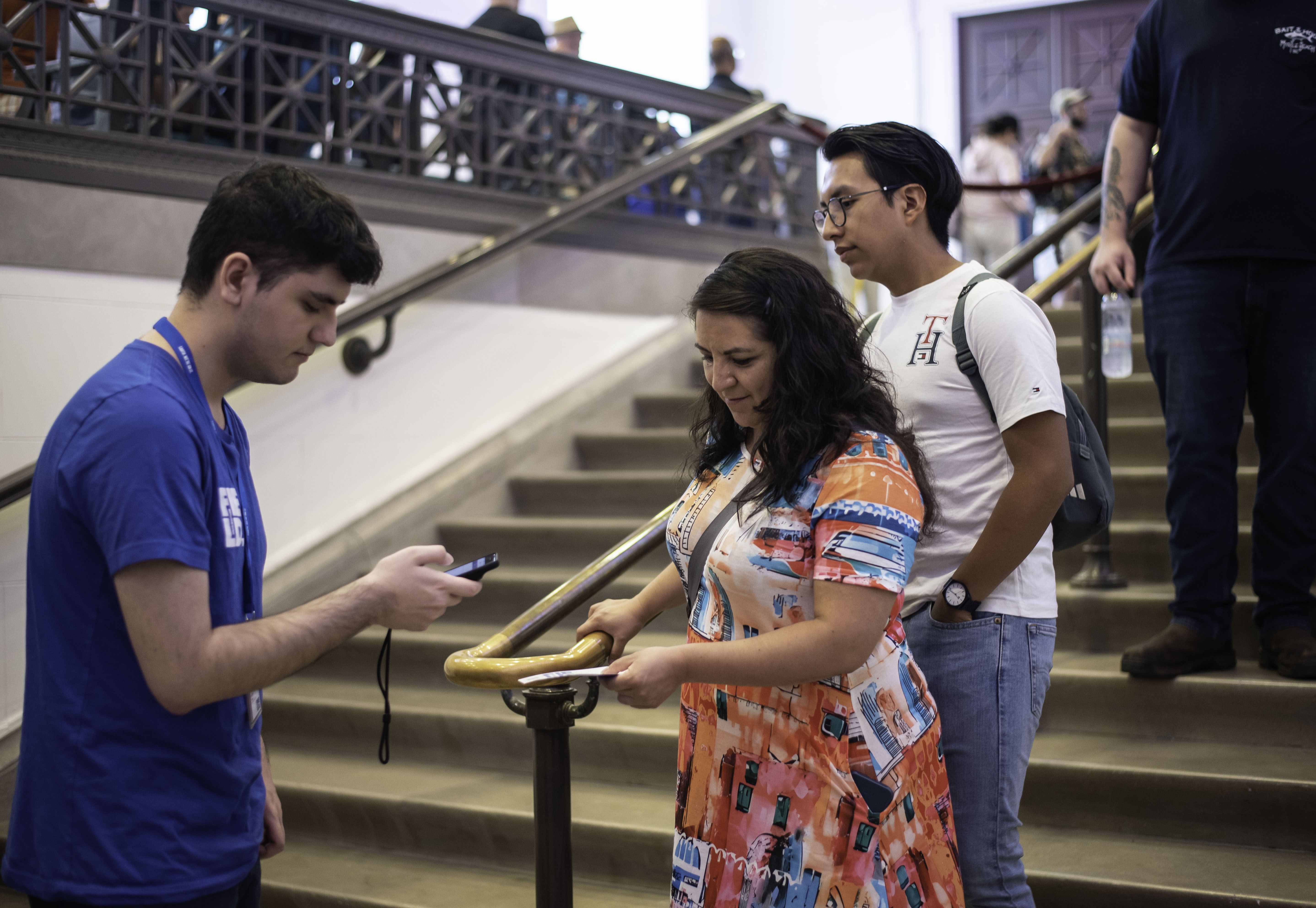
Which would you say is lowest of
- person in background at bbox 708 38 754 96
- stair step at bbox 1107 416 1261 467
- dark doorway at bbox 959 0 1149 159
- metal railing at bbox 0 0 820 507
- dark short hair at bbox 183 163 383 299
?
stair step at bbox 1107 416 1261 467

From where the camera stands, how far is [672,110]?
6180 millimetres

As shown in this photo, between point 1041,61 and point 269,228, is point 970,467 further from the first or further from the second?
point 1041,61

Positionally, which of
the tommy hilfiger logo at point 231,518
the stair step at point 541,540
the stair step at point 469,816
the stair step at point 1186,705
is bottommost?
the stair step at point 469,816

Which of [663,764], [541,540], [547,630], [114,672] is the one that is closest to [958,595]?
[547,630]

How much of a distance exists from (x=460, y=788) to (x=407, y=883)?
380 mm

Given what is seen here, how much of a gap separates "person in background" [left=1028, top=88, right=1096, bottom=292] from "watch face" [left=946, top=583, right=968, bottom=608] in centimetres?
537

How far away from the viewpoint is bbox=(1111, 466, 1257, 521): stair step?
151 inches

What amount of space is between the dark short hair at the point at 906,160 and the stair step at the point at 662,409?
3.44 meters

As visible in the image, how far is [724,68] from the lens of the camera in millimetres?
7445

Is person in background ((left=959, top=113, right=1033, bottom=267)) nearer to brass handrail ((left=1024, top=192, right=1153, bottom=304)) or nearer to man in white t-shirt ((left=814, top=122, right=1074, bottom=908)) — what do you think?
brass handrail ((left=1024, top=192, right=1153, bottom=304))

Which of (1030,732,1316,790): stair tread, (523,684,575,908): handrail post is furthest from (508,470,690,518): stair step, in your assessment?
(523,684,575,908): handrail post

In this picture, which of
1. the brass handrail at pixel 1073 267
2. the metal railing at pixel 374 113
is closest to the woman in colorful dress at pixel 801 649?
the brass handrail at pixel 1073 267

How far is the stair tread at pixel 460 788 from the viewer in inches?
123

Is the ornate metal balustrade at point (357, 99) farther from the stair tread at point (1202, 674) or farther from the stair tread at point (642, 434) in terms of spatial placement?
the stair tread at point (1202, 674)
